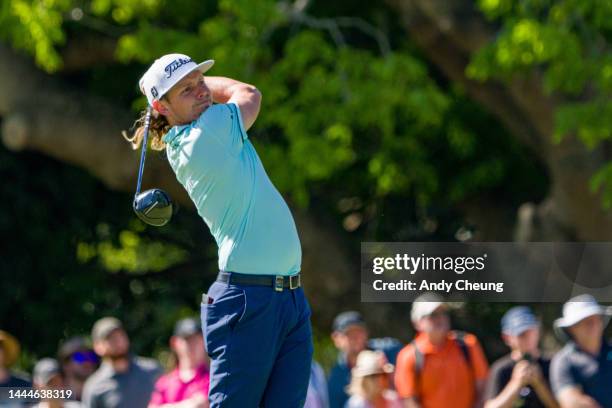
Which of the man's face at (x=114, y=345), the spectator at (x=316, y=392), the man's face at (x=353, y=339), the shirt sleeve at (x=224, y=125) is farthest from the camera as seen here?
the man's face at (x=353, y=339)

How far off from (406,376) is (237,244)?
140 inches

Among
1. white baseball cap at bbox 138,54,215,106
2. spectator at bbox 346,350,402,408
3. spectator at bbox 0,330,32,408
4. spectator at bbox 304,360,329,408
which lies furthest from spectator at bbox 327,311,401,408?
white baseball cap at bbox 138,54,215,106

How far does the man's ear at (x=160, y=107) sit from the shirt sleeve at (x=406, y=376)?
12.2 feet

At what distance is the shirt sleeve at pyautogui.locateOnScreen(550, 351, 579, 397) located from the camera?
806 cm

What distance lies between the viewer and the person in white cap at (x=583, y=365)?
804 centimetres

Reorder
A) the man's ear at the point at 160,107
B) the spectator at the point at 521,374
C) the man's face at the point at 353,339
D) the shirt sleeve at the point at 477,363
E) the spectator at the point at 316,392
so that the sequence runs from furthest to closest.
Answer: the man's face at the point at 353,339
the shirt sleeve at the point at 477,363
the spectator at the point at 316,392
the spectator at the point at 521,374
the man's ear at the point at 160,107

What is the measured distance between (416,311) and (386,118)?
13.0ft

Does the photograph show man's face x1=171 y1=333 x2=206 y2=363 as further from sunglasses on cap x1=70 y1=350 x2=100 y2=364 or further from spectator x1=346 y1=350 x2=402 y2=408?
sunglasses on cap x1=70 y1=350 x2=100 y2=364

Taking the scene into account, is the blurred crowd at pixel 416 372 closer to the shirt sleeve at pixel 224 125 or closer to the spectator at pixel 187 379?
the spectator at pixel 187 379

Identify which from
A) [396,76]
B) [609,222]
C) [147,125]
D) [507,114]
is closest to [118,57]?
[396,76]

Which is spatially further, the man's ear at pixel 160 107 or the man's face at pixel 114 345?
the man's face at pixel 114 345

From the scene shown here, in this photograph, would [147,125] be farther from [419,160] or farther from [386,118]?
[419,160]

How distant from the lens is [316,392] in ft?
28.1

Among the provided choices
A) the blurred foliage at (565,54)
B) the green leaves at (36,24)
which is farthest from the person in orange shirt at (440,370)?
the green leaves at (36,24)
